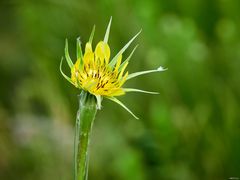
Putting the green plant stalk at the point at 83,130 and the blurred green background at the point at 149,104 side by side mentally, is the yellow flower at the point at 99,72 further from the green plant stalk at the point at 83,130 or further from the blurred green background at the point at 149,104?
the blurred green background at the point at 149,104

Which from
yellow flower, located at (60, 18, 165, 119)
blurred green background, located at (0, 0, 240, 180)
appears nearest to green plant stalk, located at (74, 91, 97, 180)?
yellow flower, located at (60, 18, 165, 119)

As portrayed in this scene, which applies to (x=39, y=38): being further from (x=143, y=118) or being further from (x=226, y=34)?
(x=226, y=34)

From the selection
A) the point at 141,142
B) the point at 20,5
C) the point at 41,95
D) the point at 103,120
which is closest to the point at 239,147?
the point at 141,142

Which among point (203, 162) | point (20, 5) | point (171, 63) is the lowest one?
point (203, 162)

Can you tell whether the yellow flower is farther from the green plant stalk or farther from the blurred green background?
the blurred green background

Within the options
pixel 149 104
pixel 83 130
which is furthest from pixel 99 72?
pixel 149 104
